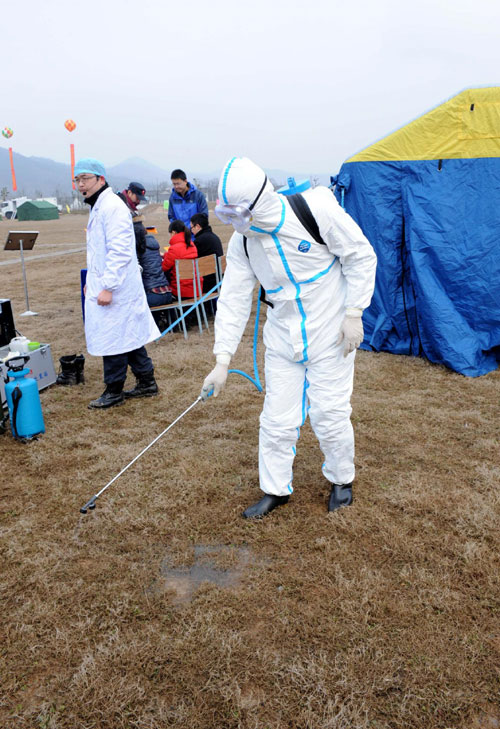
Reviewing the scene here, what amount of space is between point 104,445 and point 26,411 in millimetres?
593

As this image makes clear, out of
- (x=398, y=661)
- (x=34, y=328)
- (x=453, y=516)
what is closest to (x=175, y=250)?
(x=34, y=328)

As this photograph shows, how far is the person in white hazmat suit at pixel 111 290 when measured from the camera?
3.70 metres

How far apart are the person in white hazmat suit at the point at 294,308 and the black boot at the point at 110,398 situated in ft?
5.96

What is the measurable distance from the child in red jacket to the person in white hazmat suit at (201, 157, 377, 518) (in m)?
3.57

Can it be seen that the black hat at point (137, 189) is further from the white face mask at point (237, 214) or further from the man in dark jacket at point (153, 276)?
the white face mask at point (237, 214)

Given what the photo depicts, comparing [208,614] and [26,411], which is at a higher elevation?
[26,411]

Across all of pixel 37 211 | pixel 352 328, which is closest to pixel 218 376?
pixel 352 328

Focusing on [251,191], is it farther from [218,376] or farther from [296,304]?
[218,376]

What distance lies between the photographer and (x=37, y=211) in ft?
111

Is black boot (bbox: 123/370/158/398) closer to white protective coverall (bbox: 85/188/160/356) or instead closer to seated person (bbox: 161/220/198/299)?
white protective coverall (bbox: 85/188/160/356)

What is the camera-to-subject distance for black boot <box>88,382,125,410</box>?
13.6ft

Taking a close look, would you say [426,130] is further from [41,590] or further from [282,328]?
[41,590]

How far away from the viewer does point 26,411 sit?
354 centimetres

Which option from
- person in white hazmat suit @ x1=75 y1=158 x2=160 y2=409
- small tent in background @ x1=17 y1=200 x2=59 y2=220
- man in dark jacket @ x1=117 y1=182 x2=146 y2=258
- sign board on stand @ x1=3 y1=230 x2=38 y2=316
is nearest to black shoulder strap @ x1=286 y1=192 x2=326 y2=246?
person in white hazmat suit @ x1=75 y1=158 x2=160 y2=409
